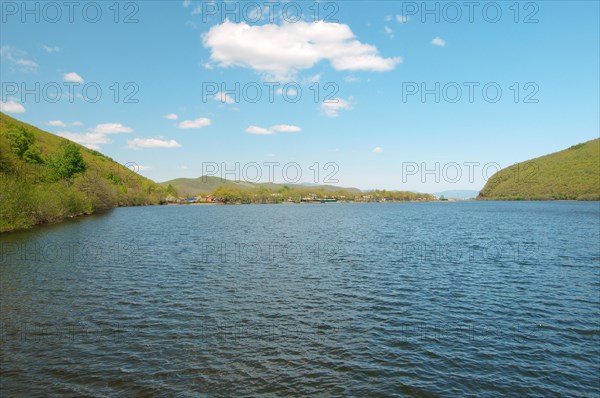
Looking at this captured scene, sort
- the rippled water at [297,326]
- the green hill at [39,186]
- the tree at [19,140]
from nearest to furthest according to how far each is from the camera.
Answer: the rippled water at [297,326] < the green hill at [39,186] < the tree at [19,140]

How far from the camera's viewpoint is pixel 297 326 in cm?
2164

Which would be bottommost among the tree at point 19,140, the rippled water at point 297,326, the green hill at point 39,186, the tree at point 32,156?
the rippled water at point 297,326

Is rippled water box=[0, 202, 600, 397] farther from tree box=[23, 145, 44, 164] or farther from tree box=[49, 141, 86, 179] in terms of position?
tree box=[49, 141, 86, 179]

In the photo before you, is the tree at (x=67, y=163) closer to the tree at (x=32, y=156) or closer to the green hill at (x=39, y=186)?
the green hill at (x=39, y=186)

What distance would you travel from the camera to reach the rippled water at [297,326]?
1540 cm

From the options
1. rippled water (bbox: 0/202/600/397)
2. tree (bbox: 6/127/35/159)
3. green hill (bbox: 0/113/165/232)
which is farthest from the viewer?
tree (bbox: 6/127/35/159)

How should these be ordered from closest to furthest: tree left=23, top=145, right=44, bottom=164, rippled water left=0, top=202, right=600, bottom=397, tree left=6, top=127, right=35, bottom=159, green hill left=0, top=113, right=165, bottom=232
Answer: rippled water left=0, top=202, right=600, bottom=397
green hill left=0, top=113, right=165, bottom=232
tree left=6, top=127, right=35, bottom=159
tree left=23, top=145, right=44, bottom=164

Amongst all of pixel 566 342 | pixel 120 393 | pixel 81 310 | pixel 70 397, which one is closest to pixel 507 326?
pixel 566 342

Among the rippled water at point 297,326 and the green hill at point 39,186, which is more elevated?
the green hill at point 39,186

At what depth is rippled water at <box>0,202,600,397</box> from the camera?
15398mm

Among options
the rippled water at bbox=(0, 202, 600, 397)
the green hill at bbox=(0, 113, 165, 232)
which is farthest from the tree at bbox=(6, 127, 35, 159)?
the rippled water at bbox=(0, 202, 600, 397)

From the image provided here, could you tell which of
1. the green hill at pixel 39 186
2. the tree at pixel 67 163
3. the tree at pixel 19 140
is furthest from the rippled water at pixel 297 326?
the tree at pixel 67 163

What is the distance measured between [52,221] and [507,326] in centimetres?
9706

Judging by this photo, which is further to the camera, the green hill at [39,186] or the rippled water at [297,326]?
the green hill at [39,186]
